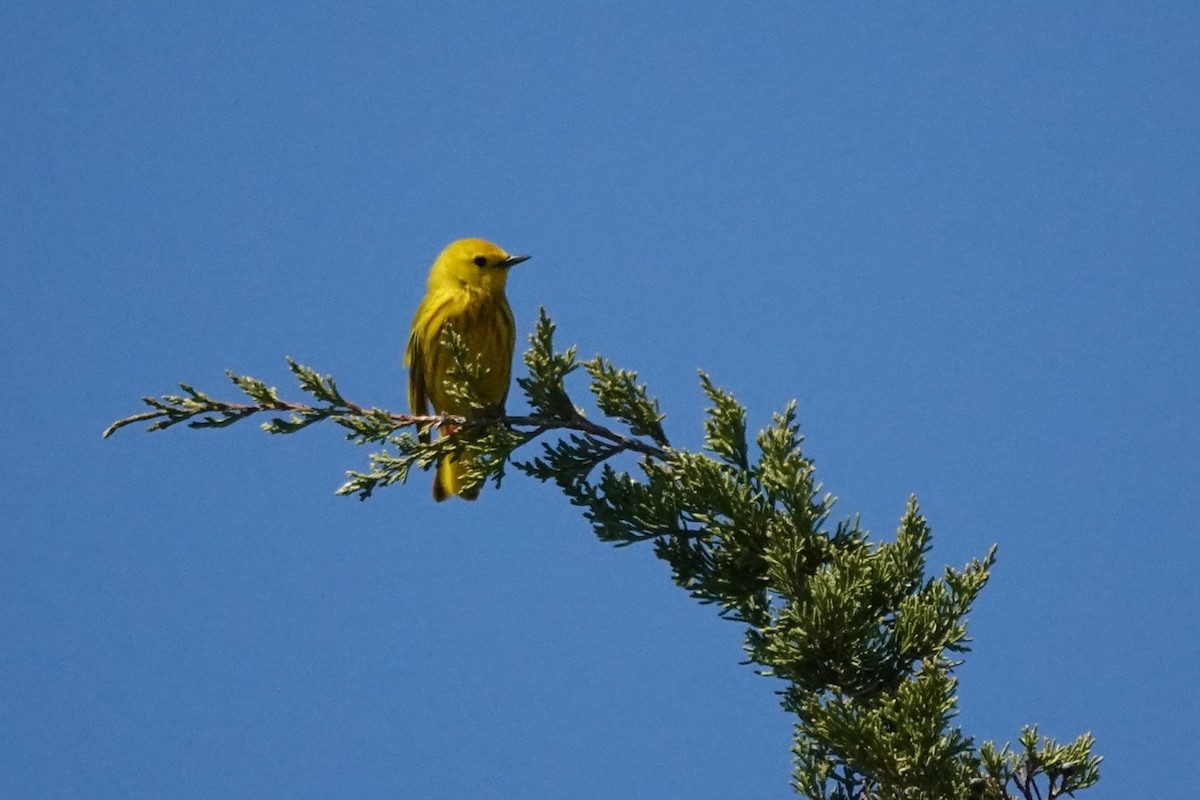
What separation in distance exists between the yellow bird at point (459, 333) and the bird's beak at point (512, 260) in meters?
0.08

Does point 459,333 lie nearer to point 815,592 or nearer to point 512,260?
point 512,260

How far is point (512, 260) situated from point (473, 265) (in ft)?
0.73

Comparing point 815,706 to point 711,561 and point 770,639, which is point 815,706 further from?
point 711,561

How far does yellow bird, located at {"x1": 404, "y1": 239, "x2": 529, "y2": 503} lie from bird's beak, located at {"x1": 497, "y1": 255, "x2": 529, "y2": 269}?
0.08 meters

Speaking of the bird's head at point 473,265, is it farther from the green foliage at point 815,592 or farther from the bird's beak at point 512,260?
the green foliage at point 815,592

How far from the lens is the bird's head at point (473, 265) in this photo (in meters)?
6.96

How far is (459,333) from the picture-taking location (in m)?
6.33

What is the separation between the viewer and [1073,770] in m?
2.70

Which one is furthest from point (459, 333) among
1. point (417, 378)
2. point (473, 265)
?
point (473, 265)

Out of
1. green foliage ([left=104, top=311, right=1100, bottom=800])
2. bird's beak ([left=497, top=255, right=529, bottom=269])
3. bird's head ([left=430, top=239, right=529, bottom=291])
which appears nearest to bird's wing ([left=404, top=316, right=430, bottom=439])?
bird's head ([left=430, top=239, right=529, bottom=291])

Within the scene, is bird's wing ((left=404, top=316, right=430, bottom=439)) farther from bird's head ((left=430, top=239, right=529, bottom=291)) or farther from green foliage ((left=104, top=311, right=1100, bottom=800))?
green foliage ((left=104, top=311, right=1100, bottom=800))

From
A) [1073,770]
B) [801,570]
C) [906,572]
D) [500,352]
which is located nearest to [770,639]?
[801,570]

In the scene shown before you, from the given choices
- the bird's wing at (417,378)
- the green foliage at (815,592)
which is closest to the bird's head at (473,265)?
the bird's wing at (417,378)

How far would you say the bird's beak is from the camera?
708 centimetres
